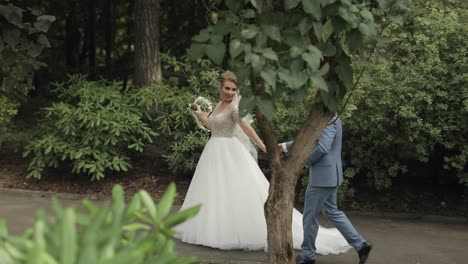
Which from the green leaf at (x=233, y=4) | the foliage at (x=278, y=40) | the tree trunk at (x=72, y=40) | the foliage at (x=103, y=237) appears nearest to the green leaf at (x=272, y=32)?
the foliage at (x=278, y=40)

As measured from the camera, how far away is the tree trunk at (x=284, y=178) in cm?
468

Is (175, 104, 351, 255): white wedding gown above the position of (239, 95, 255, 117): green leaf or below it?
below

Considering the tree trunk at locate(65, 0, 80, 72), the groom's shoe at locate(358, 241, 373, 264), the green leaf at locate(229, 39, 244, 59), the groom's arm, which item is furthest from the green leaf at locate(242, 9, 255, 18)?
the tree trunk at locate(65, 0, 80, 72)

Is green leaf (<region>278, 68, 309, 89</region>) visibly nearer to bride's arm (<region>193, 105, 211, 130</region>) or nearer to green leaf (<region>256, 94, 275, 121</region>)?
green leaf (<region>256, 94, 275, 121</region>)

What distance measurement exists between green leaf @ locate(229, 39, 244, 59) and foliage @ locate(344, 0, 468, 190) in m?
5.12

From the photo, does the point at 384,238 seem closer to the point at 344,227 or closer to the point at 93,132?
the point at 344,227

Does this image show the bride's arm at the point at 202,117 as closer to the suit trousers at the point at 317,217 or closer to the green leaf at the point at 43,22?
the suit trousers at the point at 317,217

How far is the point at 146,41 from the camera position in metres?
12.3

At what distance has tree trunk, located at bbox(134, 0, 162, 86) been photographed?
12164 millimetres

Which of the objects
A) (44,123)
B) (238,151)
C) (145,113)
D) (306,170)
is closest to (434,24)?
(306,170)

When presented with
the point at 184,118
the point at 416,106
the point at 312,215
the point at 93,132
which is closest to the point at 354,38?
the point at 312,215

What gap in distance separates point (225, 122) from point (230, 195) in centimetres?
82

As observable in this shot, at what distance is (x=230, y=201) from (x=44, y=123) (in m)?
4.31

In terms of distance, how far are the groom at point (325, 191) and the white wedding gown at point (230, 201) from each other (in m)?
0.66
